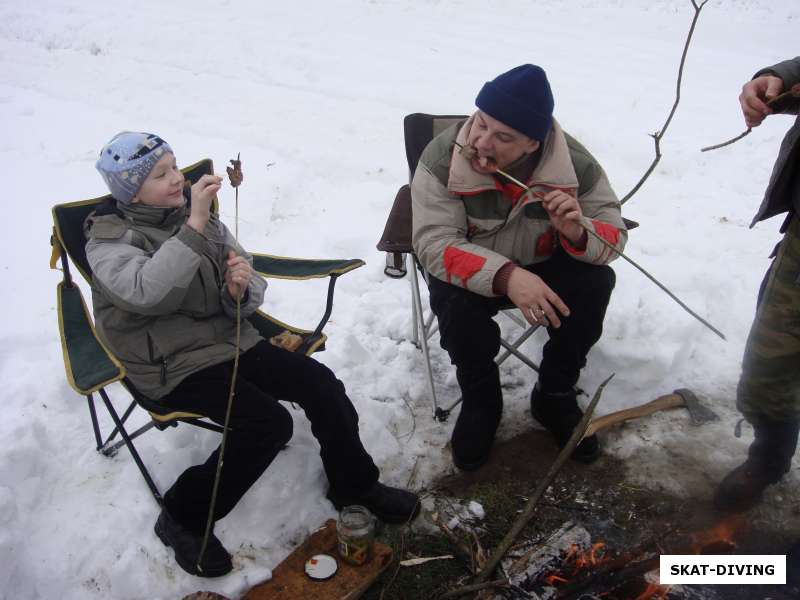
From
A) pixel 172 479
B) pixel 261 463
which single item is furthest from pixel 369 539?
pixel 172 479

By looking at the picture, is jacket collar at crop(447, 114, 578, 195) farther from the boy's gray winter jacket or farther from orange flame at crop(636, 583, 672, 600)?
orange flame at crop(636, 583, 672, 600)

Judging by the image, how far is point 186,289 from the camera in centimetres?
232

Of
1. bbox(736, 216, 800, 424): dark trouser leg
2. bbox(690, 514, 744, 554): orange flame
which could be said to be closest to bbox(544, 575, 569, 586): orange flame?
bbox(690, 514, 744, 554): orange flame

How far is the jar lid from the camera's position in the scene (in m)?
2.31

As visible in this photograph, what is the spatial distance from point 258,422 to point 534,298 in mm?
1111

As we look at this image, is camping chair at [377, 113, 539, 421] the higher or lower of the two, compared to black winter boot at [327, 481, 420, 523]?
higher

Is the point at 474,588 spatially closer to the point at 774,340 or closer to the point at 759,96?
the point at 774,340

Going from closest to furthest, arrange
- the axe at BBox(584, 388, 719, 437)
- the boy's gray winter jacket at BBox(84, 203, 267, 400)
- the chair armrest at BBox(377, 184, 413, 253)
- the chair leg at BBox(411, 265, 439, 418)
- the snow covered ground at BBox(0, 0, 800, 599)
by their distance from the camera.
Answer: the boy's gray winter jacket at BBox(84, 203, 267, 400), the snow covered ground at BBox(0, 0, 800, 599), the axe at BBox(584, 388, 719, 437), the chair armrest at BBox(377, 184, 413, 253), the chair leg at BBox(411, 265, 439, 418)

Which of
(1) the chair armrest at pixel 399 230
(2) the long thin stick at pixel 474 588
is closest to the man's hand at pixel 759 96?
(1) the chair armrest at pixel 399 230

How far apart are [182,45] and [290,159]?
14.6ft

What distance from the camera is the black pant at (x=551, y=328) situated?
2684 mm

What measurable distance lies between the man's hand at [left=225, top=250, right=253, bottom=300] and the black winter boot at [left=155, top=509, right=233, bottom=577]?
2.77 feet

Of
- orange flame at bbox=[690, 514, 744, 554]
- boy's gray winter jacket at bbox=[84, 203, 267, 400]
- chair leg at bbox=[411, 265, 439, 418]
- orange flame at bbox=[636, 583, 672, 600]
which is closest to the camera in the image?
orange flame at bbox=[636, 583, 672, 600]

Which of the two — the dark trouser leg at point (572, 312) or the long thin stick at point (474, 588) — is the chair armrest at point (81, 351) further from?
the dark trouser leg at point (572, 312)
